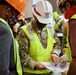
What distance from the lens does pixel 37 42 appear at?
1.99 meters

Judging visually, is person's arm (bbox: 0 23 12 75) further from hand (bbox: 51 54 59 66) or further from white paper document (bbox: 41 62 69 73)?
hand (bbox: 51 54 59 66)

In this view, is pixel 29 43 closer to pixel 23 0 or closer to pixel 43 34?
pixel 43 34

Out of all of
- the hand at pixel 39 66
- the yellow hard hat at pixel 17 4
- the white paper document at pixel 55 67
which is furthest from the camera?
the hand at pixel 39 66

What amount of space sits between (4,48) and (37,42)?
70cm

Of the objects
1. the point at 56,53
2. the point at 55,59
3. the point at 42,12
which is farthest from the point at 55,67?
the point at 42,12

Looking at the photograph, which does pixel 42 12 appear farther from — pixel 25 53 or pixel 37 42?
pixel 25 53

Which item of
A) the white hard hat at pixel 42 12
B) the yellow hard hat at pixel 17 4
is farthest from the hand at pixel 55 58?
the yellow hard hat at pixel 17 4

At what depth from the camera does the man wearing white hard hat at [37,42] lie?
1.96 m

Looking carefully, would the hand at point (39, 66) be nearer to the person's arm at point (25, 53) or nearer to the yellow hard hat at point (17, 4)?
the person's arm at point (25, 53)

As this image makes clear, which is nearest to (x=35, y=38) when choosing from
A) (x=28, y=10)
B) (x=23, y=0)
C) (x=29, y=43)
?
(x=29, y=43)

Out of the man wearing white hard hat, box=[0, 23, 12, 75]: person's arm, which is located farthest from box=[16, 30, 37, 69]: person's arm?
box=[0, 23, 12, 75]: person's arm

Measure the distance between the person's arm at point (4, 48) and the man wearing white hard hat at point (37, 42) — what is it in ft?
1.97

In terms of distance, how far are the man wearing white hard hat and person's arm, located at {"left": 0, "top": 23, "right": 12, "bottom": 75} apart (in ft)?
1.97

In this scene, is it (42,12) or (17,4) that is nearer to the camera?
(17,4)
